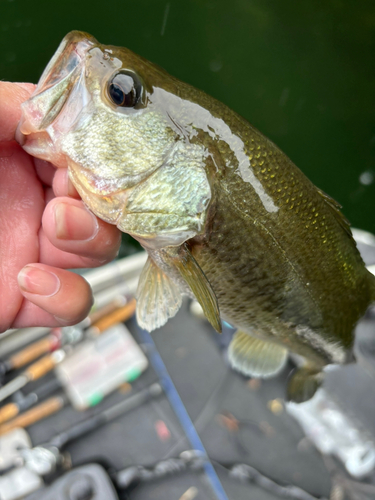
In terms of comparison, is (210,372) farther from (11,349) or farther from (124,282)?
(11,349)

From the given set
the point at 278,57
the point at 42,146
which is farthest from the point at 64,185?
the point at 278,57

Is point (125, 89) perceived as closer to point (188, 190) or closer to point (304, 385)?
point (188, 190)

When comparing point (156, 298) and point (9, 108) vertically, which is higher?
point (9, 108)

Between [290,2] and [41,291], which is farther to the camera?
[290,2]

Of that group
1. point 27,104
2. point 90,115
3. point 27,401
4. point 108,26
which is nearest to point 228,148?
point 90,115

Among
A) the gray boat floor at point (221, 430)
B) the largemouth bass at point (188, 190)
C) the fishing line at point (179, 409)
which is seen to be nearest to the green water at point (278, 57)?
the gray boat floor at point (221, 430)
